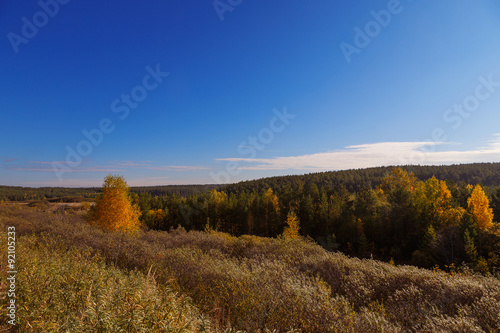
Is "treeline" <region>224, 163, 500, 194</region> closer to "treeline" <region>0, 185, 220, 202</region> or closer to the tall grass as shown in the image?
"treeline" <region>0, 185, 220, 202</region>

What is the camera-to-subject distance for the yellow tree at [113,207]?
18.9 meters

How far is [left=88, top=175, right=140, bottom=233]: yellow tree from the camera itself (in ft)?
62.1

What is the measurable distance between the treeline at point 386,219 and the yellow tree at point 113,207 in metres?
15.8

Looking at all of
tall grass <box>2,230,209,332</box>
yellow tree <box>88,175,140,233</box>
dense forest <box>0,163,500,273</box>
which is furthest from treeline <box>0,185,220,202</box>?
tall grass <box>2,230,209,332</box>

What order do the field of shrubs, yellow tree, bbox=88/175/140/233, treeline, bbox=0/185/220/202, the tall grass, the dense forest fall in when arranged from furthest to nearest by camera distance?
treeline, bbox=0/185/220/202 → the dense forest → yellow tree, bbox=88/175/140/233 → the field of shrubs → the tall grass

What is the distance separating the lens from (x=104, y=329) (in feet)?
8.00

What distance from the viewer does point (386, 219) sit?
116ft

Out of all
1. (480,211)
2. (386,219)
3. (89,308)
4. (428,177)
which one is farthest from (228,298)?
(428,177)

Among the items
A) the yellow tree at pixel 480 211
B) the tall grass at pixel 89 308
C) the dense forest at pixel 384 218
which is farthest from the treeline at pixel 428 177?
the tall grass at pixel 89 308

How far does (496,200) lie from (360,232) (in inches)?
884

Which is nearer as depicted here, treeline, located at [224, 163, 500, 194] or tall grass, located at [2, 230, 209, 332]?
tall grass, located at [2, 230, 209, 332]

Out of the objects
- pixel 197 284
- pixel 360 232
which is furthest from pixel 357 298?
pixel 360 232

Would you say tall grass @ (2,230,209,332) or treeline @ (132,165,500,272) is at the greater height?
tall grass @ (2,230,209,332)

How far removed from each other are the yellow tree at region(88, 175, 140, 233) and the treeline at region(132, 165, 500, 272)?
15.8 m
